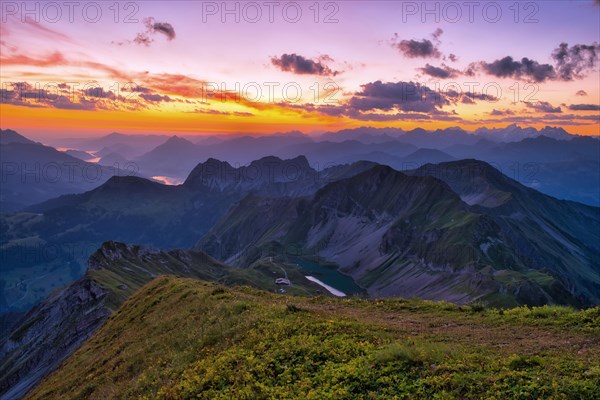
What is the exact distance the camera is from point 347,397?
1677cm

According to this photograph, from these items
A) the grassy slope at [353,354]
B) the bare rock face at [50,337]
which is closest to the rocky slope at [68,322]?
the bare rock face at [50,337]

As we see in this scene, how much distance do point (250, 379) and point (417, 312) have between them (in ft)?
51.1

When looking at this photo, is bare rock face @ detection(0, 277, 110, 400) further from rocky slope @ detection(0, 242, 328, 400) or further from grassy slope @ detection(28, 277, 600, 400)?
grassy slope @ detection(28, 277, 600, 400)

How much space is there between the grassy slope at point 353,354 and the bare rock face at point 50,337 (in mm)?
56930

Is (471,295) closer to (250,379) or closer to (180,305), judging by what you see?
(180,305)

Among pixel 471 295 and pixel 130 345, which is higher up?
pixel 130 345

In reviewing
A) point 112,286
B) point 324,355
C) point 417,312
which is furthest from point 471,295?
point 324,355

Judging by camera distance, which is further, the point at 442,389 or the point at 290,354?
the point at 290,354

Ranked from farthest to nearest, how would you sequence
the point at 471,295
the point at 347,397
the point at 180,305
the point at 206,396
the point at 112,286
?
the point at 471,295, the point at 112,286, the point at 180,305, the point at 206,396, the point at 347,397

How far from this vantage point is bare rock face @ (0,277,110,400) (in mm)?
84312

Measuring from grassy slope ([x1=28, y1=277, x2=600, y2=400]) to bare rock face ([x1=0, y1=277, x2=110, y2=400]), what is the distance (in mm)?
56930

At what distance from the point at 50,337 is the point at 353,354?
102 m

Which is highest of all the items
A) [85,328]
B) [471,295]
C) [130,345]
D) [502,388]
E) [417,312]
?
[502,388]

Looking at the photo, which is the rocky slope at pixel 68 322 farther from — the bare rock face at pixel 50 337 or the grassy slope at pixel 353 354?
the grassy slope at pixel 353 354
